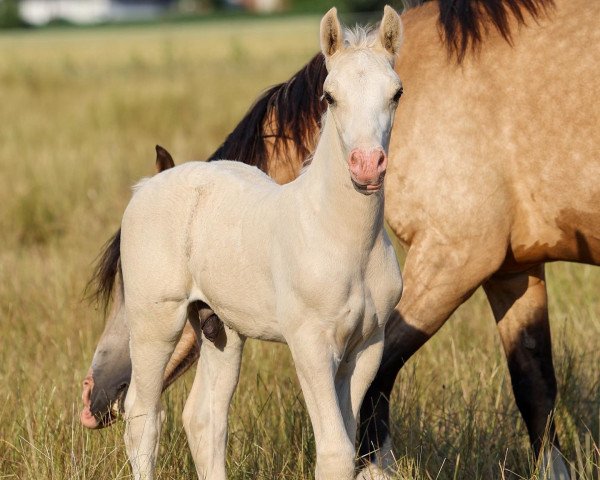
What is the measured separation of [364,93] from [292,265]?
490 millimetres

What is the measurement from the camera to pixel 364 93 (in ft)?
8.16

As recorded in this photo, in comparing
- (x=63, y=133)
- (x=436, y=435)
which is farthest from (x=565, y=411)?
(x=63, y=133)

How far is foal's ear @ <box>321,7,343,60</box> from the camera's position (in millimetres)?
2625

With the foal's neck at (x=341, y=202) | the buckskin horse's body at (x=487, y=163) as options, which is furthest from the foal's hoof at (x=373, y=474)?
the foal's neck at (x=341, y=202)

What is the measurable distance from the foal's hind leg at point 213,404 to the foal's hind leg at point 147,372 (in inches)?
4.9

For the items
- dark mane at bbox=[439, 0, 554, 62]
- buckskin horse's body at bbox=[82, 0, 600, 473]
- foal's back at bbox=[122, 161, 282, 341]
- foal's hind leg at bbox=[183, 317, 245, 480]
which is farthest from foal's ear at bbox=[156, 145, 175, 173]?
dark mane at bbox=[439, 0, 554, 62]

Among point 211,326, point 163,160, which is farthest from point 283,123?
point 211,326

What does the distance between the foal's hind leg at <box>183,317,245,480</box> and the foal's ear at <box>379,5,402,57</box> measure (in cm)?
109

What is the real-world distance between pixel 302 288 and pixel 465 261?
45.4 inches

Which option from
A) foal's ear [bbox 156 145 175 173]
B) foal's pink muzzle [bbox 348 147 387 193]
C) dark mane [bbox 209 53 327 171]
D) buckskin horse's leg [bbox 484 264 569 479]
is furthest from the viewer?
buckskin horse's leg [bbox 484 264 569 479]

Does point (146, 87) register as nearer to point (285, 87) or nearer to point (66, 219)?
point (66, 219)

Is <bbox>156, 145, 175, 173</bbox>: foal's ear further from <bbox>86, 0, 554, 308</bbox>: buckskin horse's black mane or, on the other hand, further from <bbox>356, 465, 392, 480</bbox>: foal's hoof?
<bbox>356, 465, 392, 480</bbox>: foal's hoof

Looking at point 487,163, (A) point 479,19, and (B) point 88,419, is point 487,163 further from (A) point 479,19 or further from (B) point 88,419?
(B) point 88,419

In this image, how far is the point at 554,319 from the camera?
221 inches
